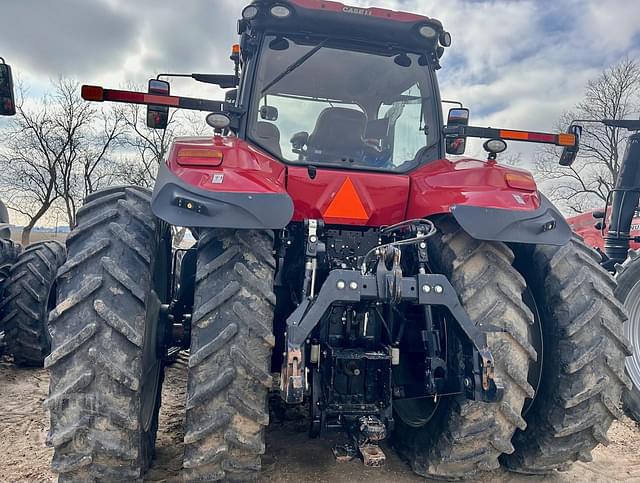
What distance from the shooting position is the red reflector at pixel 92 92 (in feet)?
8.56

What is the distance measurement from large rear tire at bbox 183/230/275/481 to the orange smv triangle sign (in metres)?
0.68

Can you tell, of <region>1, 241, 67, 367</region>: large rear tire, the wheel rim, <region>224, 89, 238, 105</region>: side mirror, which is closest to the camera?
the wheel rim

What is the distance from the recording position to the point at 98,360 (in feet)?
6.97

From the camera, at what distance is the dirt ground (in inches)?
111

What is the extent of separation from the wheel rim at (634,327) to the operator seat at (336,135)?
9.13 feet

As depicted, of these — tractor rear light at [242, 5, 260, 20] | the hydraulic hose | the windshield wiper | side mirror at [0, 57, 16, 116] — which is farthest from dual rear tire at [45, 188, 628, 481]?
the hydraulic hose

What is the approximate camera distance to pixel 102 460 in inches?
84.7

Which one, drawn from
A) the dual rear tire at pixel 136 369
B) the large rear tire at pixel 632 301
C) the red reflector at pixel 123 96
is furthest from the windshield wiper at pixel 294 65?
the large rear tire at pixel 632 301

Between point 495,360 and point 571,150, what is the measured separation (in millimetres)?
1728

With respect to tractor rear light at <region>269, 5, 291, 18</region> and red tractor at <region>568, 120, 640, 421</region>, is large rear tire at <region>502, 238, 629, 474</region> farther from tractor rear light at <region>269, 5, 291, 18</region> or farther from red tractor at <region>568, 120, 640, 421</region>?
tractor rear light at <region>269, 5, 291, 18</region>

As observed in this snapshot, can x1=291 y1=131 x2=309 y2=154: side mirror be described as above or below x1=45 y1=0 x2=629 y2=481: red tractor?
above

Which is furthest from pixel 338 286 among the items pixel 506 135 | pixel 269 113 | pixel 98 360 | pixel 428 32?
pixel 428 32

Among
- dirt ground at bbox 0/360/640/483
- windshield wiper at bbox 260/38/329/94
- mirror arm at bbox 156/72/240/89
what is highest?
mirror arm at bbox 156/72/240/89

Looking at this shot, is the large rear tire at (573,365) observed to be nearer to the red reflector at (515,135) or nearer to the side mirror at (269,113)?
the red reflector at (515,135)
